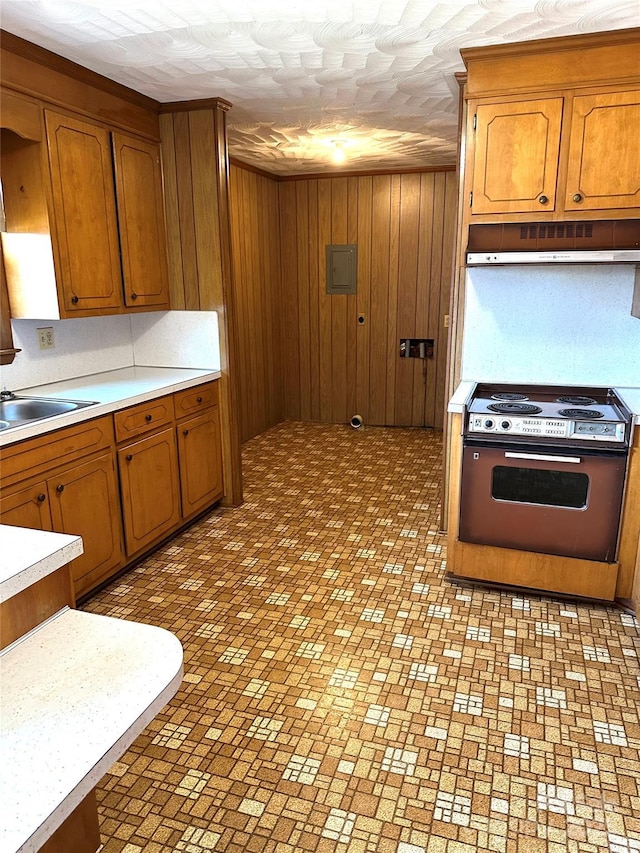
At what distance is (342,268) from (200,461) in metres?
2.94

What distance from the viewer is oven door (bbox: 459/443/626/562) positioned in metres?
2.53

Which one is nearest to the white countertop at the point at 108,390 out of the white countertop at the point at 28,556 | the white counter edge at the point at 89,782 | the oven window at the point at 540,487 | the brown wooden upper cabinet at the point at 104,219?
the brown wooden upper cabinet at the point at 104,219

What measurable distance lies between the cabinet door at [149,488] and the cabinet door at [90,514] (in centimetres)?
8

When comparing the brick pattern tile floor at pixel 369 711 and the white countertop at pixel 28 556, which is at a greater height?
the white countertop at pixel 28 556

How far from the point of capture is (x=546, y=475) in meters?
2.60

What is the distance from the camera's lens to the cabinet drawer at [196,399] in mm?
3289

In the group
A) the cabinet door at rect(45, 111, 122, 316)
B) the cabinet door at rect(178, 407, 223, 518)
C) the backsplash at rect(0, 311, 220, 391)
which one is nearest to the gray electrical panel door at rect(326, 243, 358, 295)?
the backsplash at rect(0, 311, 220, 391)

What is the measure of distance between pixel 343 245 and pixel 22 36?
3577 mm

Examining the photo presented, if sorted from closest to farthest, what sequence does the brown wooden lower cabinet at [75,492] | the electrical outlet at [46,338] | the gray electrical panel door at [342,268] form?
the brown wooden lower cabinet at [75,492] < the electrical outlet at [46,338] < the gray electrical panel door at [342,268]

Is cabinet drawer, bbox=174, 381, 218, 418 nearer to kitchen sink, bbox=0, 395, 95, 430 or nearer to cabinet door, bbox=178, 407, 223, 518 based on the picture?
cabinet door, bbox=178, 407, 223, 518

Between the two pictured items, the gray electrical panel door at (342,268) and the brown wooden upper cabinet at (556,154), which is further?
the gray electrical panel door at (342,268)

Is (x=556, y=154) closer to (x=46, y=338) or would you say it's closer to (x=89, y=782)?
(x=46, y=338)

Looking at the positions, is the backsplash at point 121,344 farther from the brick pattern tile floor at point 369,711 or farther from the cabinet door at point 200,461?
the brick pattern tile floor at point 369,711

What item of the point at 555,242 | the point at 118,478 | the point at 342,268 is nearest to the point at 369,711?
the point at 118,478
